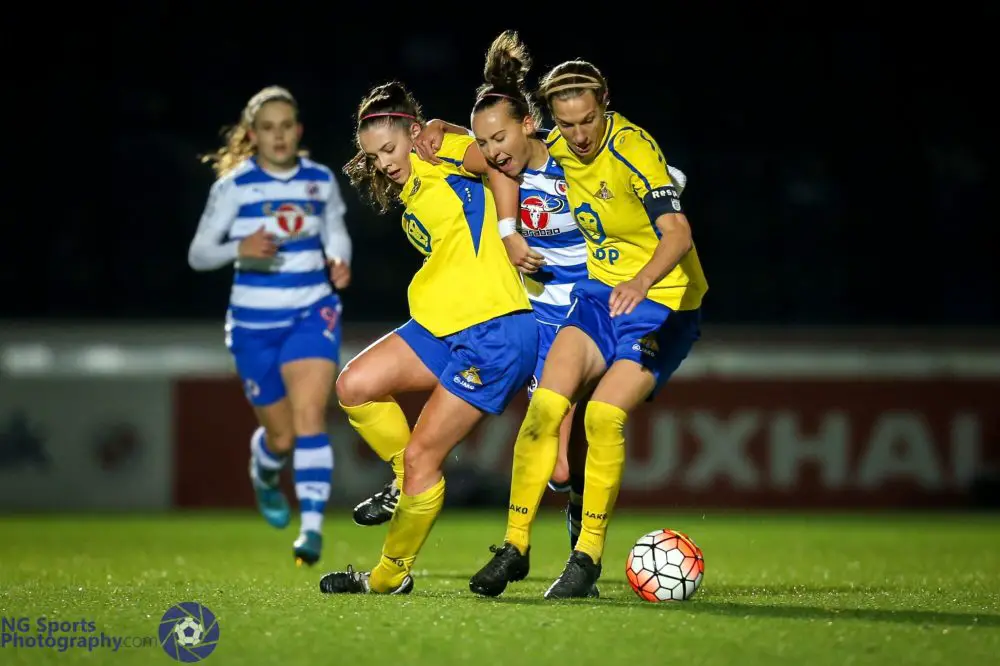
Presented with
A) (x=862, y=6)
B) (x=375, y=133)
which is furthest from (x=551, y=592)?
(x=862, y=6)

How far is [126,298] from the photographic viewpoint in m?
13.8

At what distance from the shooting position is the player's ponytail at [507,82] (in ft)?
17.0

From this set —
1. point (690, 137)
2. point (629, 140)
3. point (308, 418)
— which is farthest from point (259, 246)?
point (690, 137)

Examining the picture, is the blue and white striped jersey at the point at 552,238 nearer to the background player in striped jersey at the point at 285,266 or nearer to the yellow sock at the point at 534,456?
the yellow sock at the point at 534,456

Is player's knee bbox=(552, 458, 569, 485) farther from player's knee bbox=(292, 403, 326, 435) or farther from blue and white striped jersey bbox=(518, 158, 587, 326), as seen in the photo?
player's knee bbox=(292, 403, 326, 435)

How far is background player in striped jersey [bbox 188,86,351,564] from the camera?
23.0 feet

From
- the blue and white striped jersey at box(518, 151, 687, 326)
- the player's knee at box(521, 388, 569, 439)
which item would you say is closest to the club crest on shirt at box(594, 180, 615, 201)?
the blue and white striped jersey at box(518, 151, 687, 326)

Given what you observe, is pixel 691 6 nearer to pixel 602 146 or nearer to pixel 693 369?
pixel 693 369

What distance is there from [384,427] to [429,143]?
3.62 ft

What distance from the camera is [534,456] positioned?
201 inches

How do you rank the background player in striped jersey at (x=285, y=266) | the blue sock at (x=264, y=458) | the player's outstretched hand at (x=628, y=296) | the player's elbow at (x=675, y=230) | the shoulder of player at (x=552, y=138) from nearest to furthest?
the player's outstretched hand at (x=628, y=296) → the player's elbow at (x=675, y=230) → the shoulder of player at (x=552, y=138) → the background player in striped jersey at (x=285, y=266) → the blue sock at (x=264, y=458)

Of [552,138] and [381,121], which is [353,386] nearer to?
[381,121]

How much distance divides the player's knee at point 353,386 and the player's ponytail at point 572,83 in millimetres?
1197

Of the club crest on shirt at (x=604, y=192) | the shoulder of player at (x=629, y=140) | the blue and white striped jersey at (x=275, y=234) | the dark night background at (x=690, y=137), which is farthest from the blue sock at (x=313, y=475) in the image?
the dark night background at (x=690, y=137)
